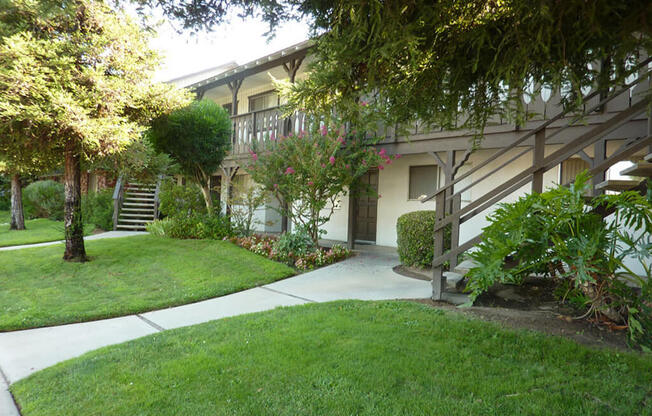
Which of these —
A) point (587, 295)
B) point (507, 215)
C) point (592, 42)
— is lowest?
point (587, 295)

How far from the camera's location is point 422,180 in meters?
9.99

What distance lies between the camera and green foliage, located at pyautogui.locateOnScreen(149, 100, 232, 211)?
36.6 ft

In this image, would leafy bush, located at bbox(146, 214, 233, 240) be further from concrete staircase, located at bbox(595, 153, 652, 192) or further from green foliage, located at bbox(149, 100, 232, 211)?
concrete staircase, located at bbox(595, 153, 652, 192)

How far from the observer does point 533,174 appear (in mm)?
4445

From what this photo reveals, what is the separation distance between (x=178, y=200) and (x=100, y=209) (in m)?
4.68

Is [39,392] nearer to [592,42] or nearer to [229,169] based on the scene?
[592,42]

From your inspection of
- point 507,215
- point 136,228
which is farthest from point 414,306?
point 136,228

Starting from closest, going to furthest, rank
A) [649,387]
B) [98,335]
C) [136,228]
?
1. [649,387]
2. [98,335]
3. [136,228]

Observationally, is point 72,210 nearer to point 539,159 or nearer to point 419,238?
point 419,238

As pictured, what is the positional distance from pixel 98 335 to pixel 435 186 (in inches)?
302

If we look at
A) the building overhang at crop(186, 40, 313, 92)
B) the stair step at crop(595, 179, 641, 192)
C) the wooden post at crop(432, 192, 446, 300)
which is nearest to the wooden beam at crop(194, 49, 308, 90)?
the building overhang at crop(186, 40, 313, 92)

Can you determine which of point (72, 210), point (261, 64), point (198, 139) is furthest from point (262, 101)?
point (72, 210)

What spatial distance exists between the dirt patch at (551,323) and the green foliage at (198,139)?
29.6 feet

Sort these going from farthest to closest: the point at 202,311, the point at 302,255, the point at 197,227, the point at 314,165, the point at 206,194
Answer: the point at 206,194, the point at 197,227, the point at 302,255, the point at 314,165, the point at 202,311
